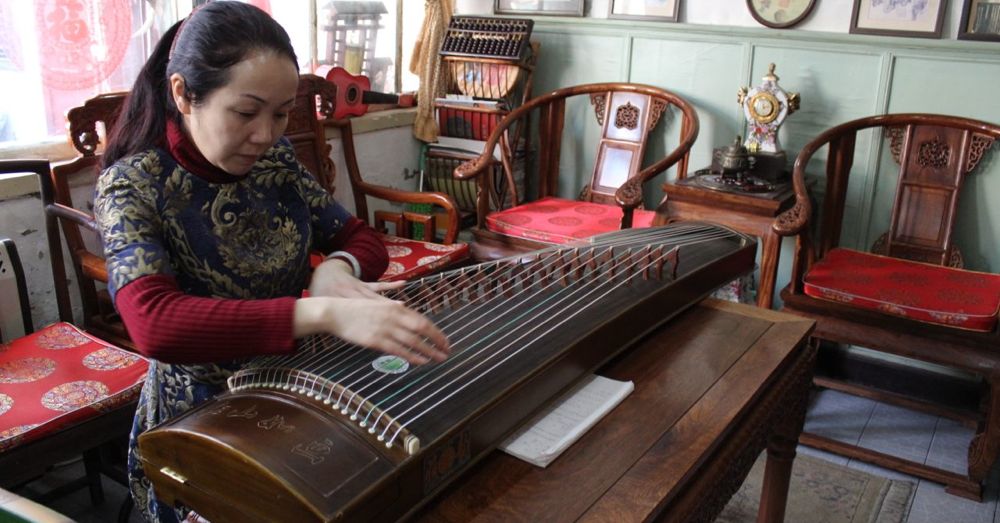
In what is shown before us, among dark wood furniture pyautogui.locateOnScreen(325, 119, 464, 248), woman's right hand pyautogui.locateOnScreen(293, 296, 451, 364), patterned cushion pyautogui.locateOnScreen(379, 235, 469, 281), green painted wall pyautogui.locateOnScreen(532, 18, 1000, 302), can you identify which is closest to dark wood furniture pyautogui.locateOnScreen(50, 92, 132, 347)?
patterned cushion pyautogui.locateOnScreen(379, 235, 469, 281)

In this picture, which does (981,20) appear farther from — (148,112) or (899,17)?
(148,112)

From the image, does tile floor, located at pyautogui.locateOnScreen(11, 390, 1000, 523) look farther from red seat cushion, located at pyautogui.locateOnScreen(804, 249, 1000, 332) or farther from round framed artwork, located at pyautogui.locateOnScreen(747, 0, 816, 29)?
round framed artwork, located at pyautogui.locateOnScreen(747, 0, 816, 29)

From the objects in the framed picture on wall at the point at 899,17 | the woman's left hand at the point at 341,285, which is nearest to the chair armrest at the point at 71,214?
the woman's left hand at the point at 341,285

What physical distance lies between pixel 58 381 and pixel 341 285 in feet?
3.17

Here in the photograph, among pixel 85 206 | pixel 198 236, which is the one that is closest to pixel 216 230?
pixel 198 236

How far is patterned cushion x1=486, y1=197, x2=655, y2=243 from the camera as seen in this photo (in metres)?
3.14

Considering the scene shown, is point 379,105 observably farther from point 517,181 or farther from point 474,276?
point 474,276

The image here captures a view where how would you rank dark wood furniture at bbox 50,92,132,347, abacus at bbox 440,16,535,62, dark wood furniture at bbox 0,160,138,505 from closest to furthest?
dark wood furniture at bbox 0,160,138,505
dark wood furniture at bbox 50,92,132,347
abacus at bbox 440,16,535,62

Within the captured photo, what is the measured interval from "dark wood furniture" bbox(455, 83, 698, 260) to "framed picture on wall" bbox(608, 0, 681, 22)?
29 cm

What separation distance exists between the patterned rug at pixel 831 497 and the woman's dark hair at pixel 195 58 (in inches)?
70.6

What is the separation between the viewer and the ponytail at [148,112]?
4.30ft

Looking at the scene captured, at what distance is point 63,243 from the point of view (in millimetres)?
2504

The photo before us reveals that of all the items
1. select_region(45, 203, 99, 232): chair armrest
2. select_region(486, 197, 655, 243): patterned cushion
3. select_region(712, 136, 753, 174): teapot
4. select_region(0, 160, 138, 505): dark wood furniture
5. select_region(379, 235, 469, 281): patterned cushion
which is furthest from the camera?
select_region(486, 197, 655, 243): patterned cushion

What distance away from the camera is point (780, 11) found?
3.21m
